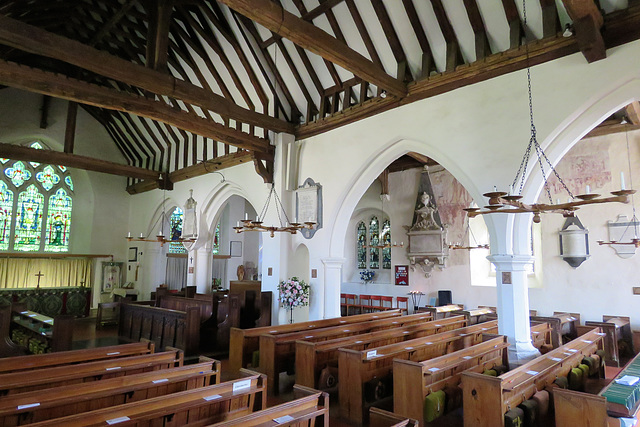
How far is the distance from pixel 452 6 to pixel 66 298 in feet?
43.6

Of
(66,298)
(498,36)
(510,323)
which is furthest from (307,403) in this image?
(66,298)

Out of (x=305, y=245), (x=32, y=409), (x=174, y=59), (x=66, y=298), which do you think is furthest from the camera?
(x=66, y=298)

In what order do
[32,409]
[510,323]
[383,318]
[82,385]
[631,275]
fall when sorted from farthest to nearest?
[631,275], [383,318], [510,323], [82,385], [32,409]

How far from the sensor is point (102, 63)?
19.0 ft

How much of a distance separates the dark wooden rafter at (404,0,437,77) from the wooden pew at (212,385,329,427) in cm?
556

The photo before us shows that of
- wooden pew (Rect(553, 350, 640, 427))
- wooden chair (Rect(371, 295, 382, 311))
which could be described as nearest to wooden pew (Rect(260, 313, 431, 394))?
wooden pew (Rect(553, 350, 640, 427))

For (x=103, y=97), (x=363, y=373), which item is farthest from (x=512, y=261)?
(x=103, y=97)

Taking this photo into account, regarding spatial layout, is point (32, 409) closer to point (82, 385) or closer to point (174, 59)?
point (82, 385)

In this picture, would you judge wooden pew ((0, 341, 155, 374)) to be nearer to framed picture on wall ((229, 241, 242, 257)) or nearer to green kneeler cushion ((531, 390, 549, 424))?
green kneeler cushion ((531, 390, 549, 424))

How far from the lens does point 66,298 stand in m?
12.6

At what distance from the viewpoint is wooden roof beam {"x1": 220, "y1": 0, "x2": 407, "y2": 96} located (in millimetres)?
4531

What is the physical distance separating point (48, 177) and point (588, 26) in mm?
15201

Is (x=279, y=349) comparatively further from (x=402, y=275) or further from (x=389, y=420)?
(x=402, y=275)

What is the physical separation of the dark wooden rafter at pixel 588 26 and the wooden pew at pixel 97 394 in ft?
16.9
